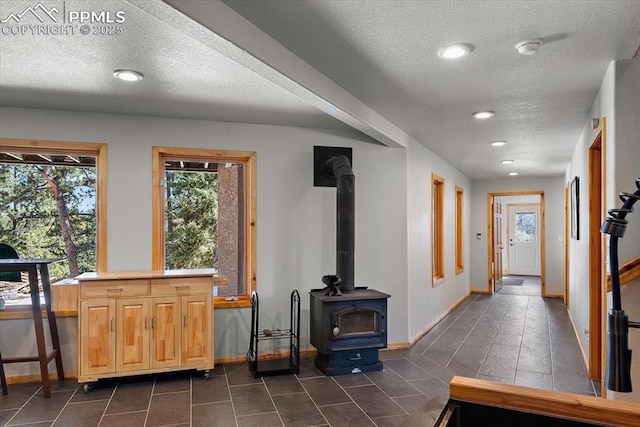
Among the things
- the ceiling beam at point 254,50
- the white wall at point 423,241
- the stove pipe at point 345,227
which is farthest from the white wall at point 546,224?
the ceiling beam at point 254,50

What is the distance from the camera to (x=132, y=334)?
3455 mm

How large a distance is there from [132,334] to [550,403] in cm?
318

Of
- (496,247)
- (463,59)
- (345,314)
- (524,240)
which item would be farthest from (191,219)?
(524,240)

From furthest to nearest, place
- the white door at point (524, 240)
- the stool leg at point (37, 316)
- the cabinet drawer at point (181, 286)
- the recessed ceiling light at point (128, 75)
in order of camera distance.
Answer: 1. the white door at point (524, 240)
2. the cabinet drawer at point (181, 286)
3. the stool leg at point (37, 316)
4. the recessed ceiling light at point (128, 75)

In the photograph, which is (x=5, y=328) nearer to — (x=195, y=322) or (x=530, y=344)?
(x=195, y=322)

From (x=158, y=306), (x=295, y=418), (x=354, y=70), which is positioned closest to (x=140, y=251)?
(x=158, y=306)

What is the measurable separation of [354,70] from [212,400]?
2593 mm

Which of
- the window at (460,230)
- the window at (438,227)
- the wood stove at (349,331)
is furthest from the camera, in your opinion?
the window at (460,230)

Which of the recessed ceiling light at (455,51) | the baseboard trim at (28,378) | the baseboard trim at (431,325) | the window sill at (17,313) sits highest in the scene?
the recessed ceiling light at (455,51)

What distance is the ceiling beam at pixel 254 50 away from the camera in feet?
5.83

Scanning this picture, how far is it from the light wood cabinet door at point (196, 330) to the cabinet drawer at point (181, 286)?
0.05 meters

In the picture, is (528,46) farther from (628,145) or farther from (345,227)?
(345,227)

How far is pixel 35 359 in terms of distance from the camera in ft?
10.9

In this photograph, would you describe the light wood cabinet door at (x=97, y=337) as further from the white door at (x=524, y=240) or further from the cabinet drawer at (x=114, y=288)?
the white door at (x=524, y=240)
